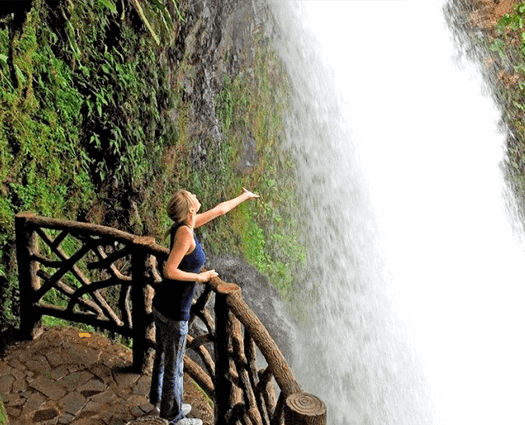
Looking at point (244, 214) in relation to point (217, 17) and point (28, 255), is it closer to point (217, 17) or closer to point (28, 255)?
point (217, 17)

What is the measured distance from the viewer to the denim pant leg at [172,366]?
4000 millimetres

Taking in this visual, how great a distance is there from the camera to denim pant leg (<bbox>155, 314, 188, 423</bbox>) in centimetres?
400

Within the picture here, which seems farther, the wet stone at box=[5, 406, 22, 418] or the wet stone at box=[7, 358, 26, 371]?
the wet stone at box=[7, 358, 26, 371]

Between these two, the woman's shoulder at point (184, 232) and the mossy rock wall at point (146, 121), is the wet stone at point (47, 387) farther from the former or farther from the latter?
the woman's shoulder at point (184, 232)

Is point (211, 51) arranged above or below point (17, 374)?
above

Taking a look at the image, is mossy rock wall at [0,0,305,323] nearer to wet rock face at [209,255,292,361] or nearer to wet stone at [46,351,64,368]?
wet rock face at [209,255,292,361]

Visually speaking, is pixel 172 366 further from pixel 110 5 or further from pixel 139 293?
pixel 110 5

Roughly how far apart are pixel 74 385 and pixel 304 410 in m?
2.71

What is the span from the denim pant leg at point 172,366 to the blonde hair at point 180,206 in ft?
2.65

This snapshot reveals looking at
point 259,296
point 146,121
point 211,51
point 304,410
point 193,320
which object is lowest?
point 259,296

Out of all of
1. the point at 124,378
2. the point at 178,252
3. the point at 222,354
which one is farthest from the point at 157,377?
the point at 178,252

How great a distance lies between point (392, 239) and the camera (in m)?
9.99

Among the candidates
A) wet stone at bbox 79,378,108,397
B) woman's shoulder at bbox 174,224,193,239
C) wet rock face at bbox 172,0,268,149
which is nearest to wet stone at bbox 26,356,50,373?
wet stone at bbox 79,378,108,397

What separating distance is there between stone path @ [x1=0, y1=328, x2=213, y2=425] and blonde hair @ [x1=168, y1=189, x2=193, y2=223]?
1.93 meters
